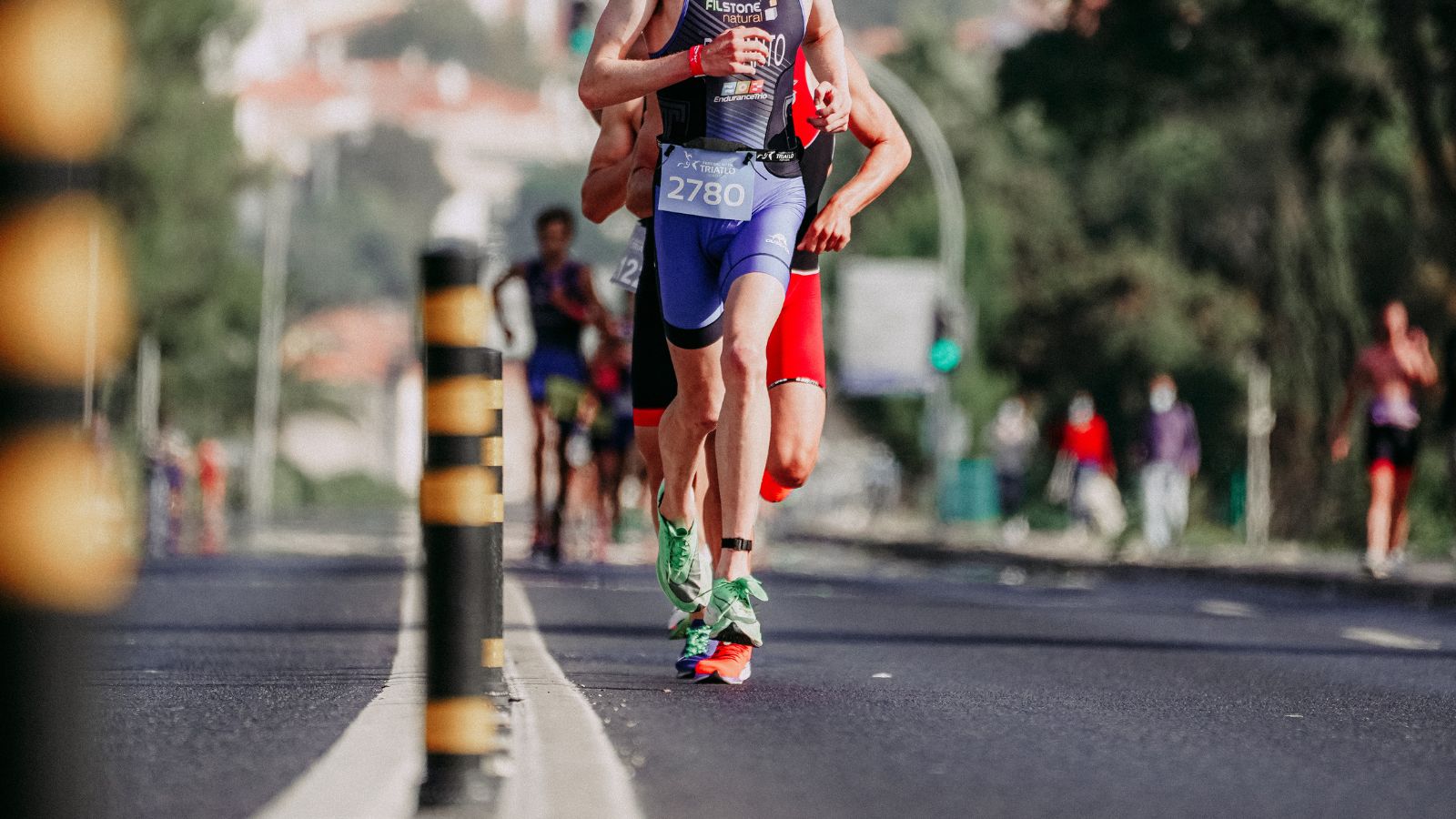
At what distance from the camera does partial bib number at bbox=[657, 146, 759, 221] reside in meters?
6.98

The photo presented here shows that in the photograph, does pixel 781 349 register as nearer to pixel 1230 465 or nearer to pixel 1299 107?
pixel 1299 107

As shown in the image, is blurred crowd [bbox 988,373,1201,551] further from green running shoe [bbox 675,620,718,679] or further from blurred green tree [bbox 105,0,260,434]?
green running shoe [bbox 675,620,718,679]

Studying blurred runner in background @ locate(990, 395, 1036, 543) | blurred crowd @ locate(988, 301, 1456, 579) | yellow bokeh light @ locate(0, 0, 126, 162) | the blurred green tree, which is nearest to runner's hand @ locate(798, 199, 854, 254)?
yellow bokeh light @ locate(0, 0, 126, 162)

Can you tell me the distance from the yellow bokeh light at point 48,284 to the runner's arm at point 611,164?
192 inches

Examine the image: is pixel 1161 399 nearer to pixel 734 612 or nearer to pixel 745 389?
pixel 745 389

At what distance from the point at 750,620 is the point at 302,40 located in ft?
537

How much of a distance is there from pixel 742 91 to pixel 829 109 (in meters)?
0.24

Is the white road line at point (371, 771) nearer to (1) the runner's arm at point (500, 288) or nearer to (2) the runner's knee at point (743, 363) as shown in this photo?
(2) the runner's knee at point (743, 363)

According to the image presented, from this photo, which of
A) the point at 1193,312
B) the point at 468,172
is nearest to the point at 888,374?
the point at 1193,312

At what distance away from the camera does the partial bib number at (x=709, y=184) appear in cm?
698

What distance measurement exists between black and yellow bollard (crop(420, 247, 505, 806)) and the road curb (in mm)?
11912

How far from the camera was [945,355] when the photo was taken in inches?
1054

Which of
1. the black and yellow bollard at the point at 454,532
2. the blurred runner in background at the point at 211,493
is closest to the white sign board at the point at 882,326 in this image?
the blurred runner in background at the point at 211,493

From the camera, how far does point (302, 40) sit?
16638 cm
